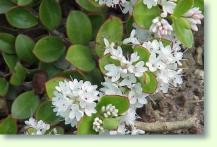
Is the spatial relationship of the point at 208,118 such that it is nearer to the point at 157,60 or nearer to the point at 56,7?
the point at 157,60

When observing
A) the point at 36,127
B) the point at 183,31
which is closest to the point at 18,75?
the point at 36,127

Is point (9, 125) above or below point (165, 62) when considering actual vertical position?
below

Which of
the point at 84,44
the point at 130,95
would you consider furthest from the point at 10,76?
the point at 130,95

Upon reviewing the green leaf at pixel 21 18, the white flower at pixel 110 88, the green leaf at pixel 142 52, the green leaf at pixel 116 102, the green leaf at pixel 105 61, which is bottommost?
the green leaf at pixel 116 102

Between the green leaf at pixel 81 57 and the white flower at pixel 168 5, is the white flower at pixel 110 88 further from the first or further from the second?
the white flower at pixel 168 5

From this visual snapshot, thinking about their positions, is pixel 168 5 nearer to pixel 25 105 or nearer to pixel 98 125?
pixel 98 125

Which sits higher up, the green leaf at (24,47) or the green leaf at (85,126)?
the green leaf at (24,47)

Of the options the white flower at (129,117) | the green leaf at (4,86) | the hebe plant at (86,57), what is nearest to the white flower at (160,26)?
the hebe plant at (86,57)
